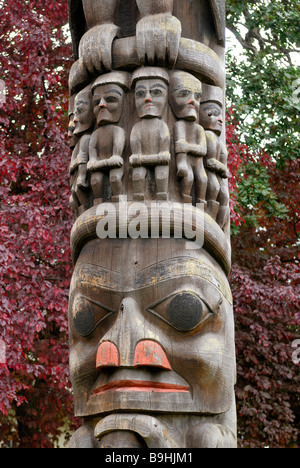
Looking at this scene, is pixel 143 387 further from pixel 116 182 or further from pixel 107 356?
pixel 116 182

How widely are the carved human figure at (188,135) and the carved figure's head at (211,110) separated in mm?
91

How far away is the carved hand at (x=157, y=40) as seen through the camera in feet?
12.2

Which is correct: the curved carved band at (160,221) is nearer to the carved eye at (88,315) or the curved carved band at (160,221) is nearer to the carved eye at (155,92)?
the carved eye at (88,315)

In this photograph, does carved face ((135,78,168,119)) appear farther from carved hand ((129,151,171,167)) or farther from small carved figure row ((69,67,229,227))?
carved hand ((129,151,171,167))

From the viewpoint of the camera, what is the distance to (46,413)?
891cm

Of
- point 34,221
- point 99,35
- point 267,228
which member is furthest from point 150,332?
point 267,228

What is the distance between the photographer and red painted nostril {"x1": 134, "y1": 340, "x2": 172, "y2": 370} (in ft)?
10.3

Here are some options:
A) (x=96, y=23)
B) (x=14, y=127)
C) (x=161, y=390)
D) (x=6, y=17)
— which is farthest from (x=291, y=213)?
(x=161, y=390)

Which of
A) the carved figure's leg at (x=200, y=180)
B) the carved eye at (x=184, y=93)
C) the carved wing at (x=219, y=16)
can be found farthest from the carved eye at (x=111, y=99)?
the carved wing at (x=219, y=16)

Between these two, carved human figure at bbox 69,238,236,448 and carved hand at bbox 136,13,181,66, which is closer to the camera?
carved human figure at bbox 69,238,236,448

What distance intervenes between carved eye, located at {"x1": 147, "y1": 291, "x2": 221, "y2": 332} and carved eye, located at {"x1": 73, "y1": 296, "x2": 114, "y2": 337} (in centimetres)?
28

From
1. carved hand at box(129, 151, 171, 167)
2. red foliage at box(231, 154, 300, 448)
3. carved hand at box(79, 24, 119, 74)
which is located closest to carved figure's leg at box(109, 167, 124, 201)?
carved hand at box(129, 151, 171, 167)

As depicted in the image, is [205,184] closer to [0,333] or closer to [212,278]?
[212,278]

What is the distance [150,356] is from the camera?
10.3 ft
